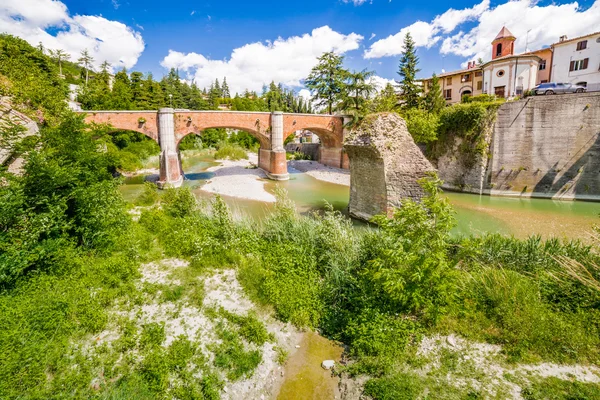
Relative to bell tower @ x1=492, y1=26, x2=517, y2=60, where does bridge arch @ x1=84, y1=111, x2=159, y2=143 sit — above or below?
below

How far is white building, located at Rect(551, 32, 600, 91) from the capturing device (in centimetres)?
2741

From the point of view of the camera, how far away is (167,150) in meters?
24.1

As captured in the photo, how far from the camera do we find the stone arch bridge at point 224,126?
23.6 m

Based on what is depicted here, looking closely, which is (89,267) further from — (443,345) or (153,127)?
(153,127)

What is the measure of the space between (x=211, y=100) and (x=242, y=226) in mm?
70105

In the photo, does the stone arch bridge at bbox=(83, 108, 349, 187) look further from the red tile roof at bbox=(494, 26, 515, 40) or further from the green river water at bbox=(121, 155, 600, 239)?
the red tile roof at bbox=(494, 26, 515, 40)

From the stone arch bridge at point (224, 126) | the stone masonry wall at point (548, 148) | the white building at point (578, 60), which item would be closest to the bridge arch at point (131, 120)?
the stone arch bridge at point (224, 126)

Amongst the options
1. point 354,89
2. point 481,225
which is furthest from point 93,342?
point 354,89

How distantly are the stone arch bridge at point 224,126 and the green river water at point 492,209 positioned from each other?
Answer: 2.69 m

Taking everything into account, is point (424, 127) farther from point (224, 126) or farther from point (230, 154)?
point (230, 154)

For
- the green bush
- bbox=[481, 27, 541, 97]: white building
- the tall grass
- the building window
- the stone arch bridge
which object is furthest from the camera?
the tall grass

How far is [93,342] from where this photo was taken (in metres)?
5.12

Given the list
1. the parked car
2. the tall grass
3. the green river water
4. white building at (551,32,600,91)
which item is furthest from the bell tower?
the tall grass

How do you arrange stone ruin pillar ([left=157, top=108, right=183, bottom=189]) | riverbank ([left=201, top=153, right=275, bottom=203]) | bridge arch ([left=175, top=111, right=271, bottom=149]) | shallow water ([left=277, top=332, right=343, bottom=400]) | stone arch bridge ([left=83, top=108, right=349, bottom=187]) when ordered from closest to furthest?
shallow water ([left=277, top=332, right=343, bottom=400]) < riverbank ([left=201, top=153, right=275, bottom=203]) < stone arch bridge ([left=83, top=108, right=349, bottom=187]) < stone ruin pillar ([left=157, top=108, right=183, bottom=189]) < bridge arch ([left=175, top=111, right=271, bottom=149])
